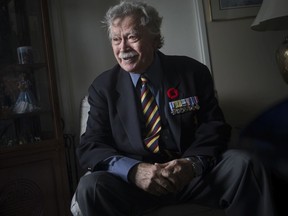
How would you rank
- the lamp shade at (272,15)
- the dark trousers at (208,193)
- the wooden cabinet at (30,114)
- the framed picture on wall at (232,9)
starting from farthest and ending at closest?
1. the framed picture on wall at (232,9)
2. the wooden cabinet at (30,114)
3. the lamp shade at (272,15)
4. the dark trousers at (208,193)

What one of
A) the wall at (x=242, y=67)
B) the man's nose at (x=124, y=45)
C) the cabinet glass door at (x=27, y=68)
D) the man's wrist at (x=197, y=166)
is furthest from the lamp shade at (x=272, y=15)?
the cabinet glass door at (x=27, y=68)

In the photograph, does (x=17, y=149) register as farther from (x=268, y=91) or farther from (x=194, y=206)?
(x=268, y=91)

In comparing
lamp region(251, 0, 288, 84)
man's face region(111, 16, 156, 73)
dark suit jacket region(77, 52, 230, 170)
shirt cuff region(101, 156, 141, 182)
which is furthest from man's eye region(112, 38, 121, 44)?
lamp region(251, 0, 288, 84)

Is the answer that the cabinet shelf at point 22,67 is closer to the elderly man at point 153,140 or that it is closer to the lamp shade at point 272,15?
the elderly man at point 153,140

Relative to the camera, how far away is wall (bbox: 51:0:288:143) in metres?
2.04

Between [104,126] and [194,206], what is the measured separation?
0.48 meters

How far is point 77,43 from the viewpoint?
2201 mm

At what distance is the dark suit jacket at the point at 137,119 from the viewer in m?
1.33

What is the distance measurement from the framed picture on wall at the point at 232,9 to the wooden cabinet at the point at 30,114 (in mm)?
971

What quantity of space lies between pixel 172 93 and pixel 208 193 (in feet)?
1.39

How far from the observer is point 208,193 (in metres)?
1.25

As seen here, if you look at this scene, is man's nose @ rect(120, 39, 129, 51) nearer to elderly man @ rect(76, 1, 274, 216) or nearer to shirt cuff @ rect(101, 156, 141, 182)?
elderly man @ rect(76, 1, 274, 216)

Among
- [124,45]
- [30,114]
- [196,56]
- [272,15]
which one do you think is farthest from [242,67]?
[30,114]

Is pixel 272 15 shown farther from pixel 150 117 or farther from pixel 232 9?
pixel 150 117
